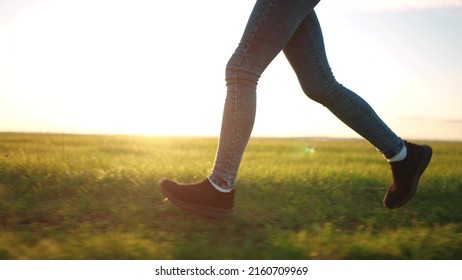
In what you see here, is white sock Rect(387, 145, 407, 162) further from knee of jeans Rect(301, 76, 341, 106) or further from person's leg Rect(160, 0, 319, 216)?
person's leg Rect(160, 0, 319, 216)

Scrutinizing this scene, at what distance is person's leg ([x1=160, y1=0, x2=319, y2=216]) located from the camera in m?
3.26

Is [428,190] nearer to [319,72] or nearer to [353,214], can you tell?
[353,214]

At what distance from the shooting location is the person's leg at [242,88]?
3264 mm

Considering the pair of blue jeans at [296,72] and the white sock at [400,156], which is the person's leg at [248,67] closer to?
the pair of blue jeans at [296,72]

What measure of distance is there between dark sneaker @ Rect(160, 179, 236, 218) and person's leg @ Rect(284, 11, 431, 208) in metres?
1.01

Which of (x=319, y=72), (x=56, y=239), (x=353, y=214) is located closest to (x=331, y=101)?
(x=319, y=72)

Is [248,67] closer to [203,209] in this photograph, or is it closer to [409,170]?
[203,209]

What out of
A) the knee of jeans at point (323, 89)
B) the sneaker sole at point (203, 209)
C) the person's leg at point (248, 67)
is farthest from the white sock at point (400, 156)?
the sneaker sole at point (203, 209)

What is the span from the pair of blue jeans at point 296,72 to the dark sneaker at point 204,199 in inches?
3.1

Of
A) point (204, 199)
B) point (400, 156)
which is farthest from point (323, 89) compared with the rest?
point (204, 199)

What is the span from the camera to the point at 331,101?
3689mm

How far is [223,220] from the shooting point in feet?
12.0

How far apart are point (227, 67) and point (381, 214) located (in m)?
1.92

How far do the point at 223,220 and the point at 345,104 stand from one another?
1.25 metres
